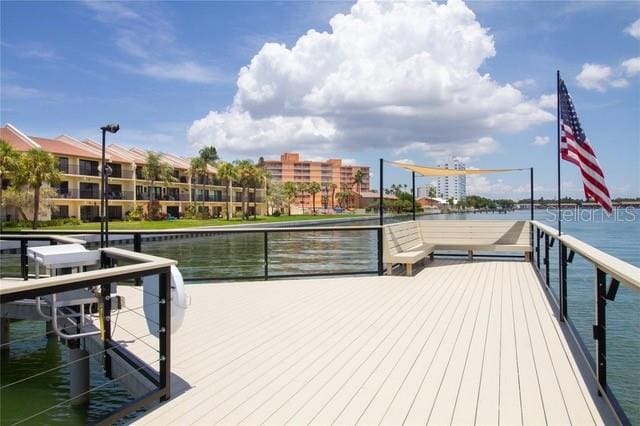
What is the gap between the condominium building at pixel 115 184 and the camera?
39281 millimetres

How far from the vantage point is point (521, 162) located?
11.1 meters

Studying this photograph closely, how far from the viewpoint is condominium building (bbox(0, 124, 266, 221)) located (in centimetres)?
3928

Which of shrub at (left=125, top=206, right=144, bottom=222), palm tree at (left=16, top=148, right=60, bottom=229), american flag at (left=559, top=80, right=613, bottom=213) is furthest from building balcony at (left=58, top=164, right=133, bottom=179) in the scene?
american flag at (left=559, top=80, right=613, bottom=213)

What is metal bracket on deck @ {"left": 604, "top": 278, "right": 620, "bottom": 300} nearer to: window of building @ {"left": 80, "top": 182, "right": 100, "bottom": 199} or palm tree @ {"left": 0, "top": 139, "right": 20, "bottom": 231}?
palm tree @ {"left": 0, "top": 139, "right": 20, "bottom": 231}

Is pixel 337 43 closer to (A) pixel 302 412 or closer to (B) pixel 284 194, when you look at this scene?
(A) pixel 302 412

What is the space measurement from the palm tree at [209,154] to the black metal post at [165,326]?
5474 centimetres

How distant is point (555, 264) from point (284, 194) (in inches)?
2880

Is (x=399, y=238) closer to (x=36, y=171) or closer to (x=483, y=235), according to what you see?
(x=483, y=235)

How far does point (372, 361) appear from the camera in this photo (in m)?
3.59

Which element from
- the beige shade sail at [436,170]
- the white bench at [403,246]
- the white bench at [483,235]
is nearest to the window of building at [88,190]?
the beige shade sail at [436,170]

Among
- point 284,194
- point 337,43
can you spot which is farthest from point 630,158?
point 284,194

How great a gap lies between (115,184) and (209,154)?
13150 millimetres

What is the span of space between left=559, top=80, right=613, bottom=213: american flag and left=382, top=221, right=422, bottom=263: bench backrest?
3134 millimetres

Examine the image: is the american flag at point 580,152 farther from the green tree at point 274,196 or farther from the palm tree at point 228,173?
the green tree at point 274,196
